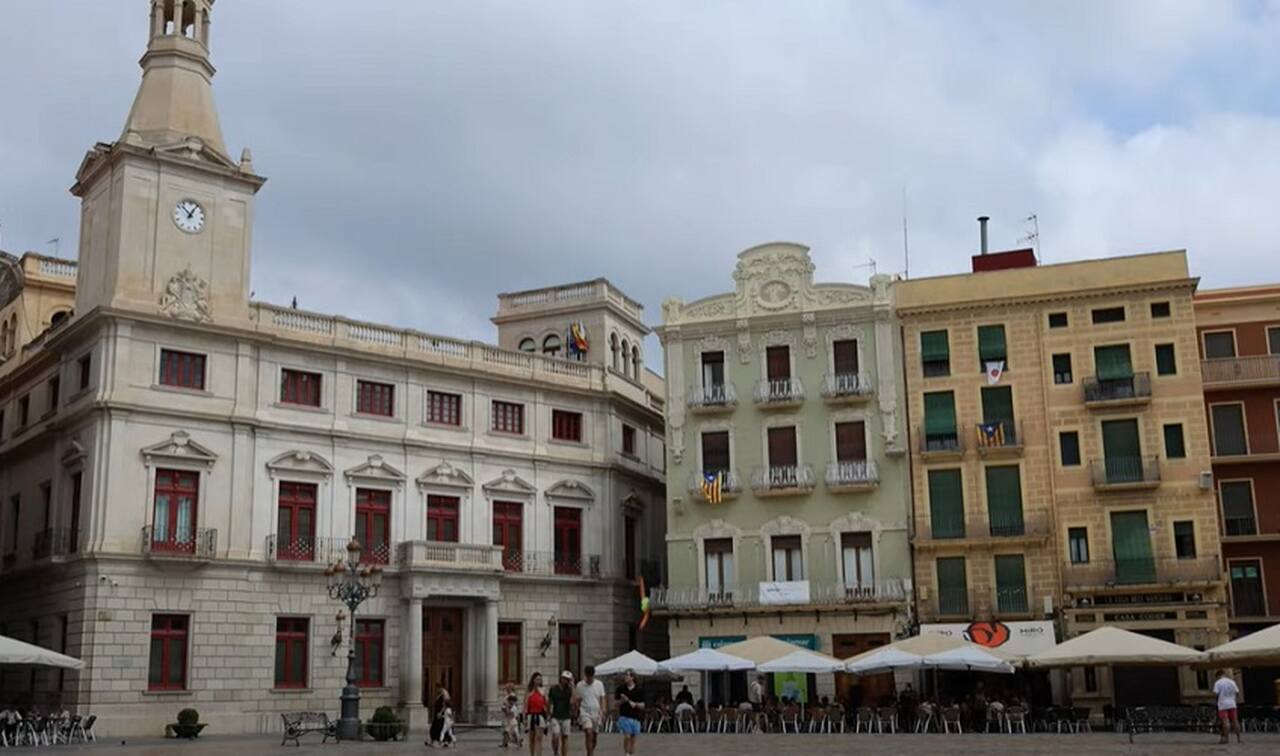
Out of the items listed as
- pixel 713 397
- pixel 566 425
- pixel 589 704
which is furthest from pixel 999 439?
pixel 589 704

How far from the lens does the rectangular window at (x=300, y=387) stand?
40.6m

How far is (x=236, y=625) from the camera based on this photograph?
37906mm

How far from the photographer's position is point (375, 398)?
42.7 metres

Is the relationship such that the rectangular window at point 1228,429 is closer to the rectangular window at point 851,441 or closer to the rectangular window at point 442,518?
the rectangular window at point 851,441

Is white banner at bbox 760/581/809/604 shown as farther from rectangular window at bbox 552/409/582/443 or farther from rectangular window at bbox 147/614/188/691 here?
rectangular window at bbox 147/614/188/691

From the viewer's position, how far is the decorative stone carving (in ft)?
126

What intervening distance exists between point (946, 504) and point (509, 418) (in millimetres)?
15045

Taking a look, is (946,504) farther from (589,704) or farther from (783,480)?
(589,704)

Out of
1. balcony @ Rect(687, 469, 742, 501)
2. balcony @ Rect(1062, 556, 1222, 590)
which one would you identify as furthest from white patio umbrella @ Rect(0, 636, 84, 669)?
balcony @ Rect(1062, 556, 1222, 590)

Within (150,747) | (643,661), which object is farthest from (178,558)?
(643,661)

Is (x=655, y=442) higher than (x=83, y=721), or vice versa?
(x=655, y=442)

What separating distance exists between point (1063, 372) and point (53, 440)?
3119 centimetres

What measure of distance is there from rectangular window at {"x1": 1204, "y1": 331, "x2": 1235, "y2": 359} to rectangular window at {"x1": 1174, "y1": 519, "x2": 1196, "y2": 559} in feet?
24.8

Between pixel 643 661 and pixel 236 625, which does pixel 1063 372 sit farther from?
pixel 236 625
